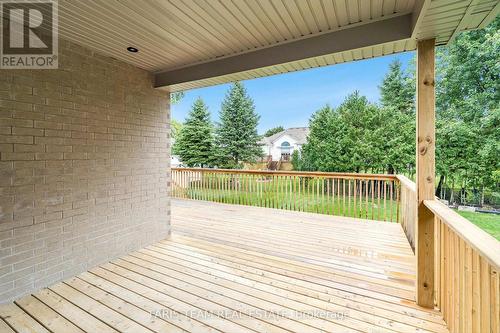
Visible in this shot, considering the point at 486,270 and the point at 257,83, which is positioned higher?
the point at 257,83

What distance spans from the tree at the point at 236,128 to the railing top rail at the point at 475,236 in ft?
45.4

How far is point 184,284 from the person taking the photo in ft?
8.01

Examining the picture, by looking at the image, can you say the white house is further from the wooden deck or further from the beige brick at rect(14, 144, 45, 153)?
the beige brick at rect(14, 144, 45, 153)

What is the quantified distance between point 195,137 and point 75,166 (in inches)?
480

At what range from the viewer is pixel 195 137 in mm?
14578

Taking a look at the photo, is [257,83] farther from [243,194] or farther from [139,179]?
[139,179]

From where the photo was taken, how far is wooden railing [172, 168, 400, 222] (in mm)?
4770

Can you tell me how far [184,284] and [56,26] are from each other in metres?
2.82

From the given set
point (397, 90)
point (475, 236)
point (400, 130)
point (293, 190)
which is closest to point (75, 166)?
point (475, 236)

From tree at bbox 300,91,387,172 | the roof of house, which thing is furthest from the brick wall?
the roof of house

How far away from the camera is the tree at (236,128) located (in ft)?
50.2

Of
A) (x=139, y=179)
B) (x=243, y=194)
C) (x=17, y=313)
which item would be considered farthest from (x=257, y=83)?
(x=17, y=313)

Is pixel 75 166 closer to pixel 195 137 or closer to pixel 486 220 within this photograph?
pixel 486 220

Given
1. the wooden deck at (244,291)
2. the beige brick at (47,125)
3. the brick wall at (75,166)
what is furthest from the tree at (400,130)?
the beige brick at (47,125)
